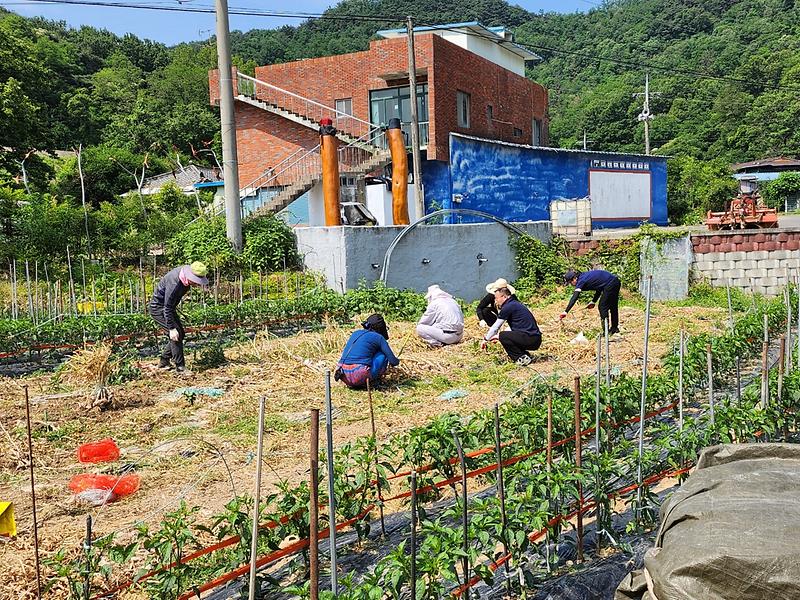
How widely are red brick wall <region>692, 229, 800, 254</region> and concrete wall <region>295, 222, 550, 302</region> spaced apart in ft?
12.9

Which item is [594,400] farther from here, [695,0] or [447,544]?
[695,0]

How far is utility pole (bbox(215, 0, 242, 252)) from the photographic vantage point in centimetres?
1587

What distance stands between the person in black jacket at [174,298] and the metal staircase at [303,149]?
9028 millimetres

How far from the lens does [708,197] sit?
3416 cm

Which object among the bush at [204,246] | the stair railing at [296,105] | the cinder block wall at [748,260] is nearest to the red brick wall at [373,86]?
the stair railing at [296,105]

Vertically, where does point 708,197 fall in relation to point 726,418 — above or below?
above

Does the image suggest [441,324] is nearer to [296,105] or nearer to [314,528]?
[314,528]

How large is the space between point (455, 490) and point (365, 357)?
3848 mm

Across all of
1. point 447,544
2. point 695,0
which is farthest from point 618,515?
point 695,0

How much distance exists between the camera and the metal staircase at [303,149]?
19.8m

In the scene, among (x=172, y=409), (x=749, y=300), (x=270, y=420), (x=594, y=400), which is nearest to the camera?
(x=594, y=400)

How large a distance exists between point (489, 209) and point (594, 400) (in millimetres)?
18209

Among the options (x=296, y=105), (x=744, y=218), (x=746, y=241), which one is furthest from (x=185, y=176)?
(x=746, y=241)

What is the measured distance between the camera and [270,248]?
16.3m
